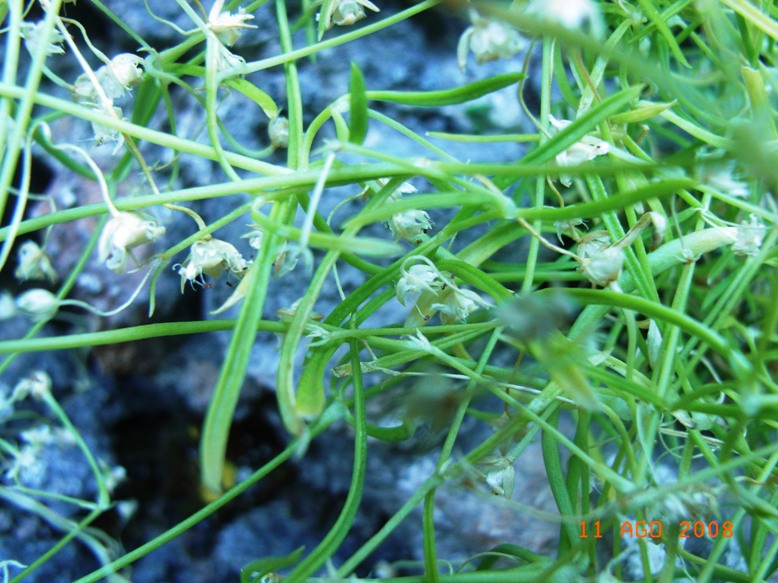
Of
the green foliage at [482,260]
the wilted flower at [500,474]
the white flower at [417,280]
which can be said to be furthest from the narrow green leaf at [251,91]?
the wilted flower at [500,474]

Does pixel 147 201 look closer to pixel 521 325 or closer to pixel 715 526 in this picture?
pixel 521 325

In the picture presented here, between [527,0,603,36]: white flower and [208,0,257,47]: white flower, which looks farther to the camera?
[208,0,257,47]: white flower

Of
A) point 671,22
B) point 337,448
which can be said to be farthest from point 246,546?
point 671,22

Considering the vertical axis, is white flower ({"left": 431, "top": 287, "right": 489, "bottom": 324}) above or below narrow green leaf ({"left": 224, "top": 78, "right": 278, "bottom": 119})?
A: below

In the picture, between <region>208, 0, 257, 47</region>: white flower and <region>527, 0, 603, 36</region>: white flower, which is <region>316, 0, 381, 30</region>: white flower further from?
<region>527, 0, 603, 36</region>: white flower

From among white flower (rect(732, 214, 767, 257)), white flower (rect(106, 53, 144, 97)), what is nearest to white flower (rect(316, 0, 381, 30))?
white flower (rect(106, 53, 144, 97))

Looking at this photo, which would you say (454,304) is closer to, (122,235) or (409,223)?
(409,223)
